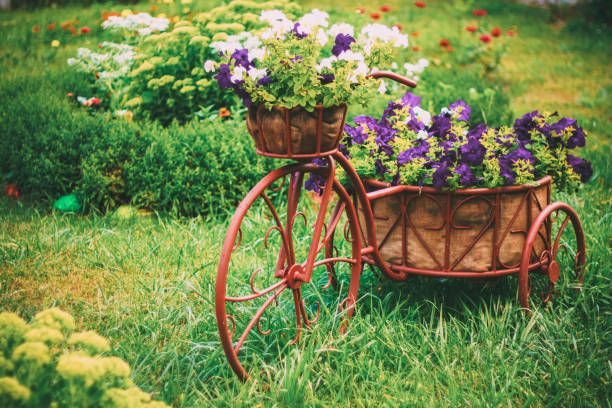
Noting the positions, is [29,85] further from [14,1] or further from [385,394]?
[14,1]

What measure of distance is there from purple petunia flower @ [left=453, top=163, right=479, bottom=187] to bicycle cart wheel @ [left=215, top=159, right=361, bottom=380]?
1.64ft

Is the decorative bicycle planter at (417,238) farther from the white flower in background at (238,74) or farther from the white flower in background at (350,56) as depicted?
the white flower in background at (238,74)

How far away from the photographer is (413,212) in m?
2.43

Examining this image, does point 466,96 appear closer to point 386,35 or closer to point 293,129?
point 386,35

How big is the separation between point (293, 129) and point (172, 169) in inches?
78.4

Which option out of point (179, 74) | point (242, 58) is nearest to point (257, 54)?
point (242, 58)

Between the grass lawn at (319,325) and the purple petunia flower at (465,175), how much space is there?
0.64 m

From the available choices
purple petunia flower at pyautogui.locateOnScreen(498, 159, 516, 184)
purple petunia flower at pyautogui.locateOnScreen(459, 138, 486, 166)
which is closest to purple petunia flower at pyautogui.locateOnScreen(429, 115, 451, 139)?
purple petunia flower at pyautogui.locateOnScreen(459, 138, 486, 166)

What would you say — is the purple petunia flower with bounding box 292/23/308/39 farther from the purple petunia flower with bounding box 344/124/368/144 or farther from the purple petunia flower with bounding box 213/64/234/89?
the purple petunia flower with bounding box 344/124/368/144

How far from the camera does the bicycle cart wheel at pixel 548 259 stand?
7.84 feet

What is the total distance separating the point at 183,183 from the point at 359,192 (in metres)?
1.72

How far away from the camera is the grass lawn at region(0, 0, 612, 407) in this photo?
6.79 feet

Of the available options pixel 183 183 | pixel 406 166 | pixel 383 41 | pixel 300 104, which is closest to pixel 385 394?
pixel 406 166

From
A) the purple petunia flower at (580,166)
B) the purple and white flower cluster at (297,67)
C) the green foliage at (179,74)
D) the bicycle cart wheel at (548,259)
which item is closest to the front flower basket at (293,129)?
the purple and white flower cluster at (297,67)
